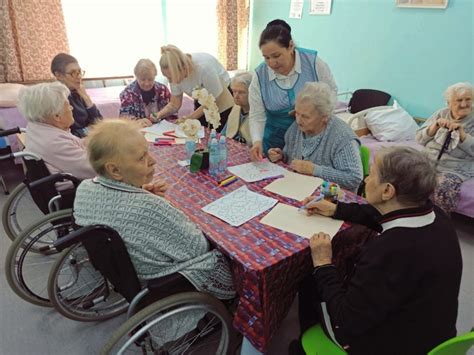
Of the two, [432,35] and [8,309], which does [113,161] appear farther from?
[432,35]

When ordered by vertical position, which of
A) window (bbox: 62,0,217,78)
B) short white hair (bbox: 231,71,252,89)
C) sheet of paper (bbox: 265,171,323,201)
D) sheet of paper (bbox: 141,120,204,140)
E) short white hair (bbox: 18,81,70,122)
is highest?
window (bbox: 62,0,217,78)

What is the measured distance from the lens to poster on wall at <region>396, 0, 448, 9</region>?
9.83 ft

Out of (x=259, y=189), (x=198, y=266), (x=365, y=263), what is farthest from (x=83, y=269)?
(x=365, y=263)

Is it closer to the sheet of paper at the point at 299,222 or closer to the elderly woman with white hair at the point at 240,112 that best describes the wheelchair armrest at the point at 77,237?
the sheet of paper at the point at 299,222

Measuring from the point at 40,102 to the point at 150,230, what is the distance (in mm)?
1112

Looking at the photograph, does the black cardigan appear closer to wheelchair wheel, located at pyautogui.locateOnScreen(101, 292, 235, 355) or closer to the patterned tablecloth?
the patterned tablecloth

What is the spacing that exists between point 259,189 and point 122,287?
75cm

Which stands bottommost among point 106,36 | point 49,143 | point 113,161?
point 49,143

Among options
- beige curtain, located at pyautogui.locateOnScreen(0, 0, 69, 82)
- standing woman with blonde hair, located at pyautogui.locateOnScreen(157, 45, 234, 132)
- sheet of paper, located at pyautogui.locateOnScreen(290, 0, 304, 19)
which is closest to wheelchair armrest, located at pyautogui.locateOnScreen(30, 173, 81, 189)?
standing woman with blonde hair, located at pyautogui.locateOnScreen(157, 45, 234, 132)

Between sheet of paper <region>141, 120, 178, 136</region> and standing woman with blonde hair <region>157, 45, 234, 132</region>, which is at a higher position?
standing woman with blonde hair <region>157, 45, 234, 132</region>

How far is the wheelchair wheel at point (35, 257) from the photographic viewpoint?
Answer: 1626 millimetres

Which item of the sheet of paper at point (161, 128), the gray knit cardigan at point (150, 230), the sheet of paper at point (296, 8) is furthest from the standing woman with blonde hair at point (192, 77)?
the sheet of paper at point (296, 8)

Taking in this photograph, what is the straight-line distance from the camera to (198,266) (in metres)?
1.21

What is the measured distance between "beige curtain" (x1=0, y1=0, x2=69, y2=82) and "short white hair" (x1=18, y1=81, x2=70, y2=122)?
2.64 m
